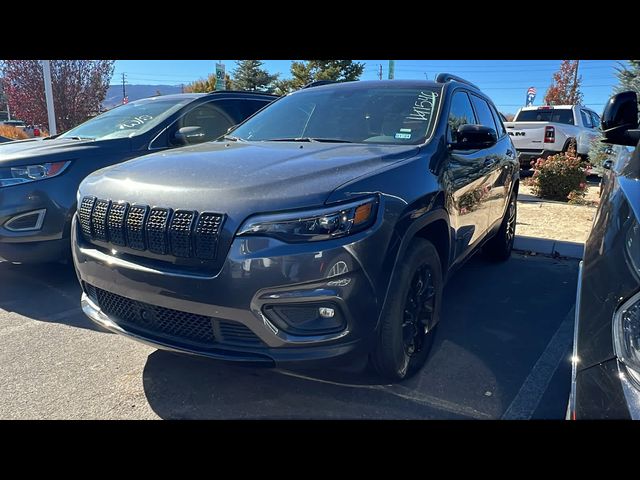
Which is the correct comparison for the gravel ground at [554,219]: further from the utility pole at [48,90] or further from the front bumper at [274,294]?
the utility pole at [48,90]

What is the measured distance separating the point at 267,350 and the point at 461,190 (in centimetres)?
189

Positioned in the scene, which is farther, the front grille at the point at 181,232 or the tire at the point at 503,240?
the tire at the point at 503,240

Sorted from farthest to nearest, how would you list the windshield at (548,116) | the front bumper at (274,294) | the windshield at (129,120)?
the windshield at (548,116) < the windshield at (129,120) < the front bumper at (274,294)

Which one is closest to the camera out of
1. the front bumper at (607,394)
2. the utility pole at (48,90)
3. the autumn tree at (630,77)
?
the front bumper at (607,394)

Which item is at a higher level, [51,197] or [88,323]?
[51,197]

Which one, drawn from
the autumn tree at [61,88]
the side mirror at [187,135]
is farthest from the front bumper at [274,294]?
the autumn tree at [61,88]

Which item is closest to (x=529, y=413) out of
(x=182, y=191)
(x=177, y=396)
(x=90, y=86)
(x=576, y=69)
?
(x=177, y=396)

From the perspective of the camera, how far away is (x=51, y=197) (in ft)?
13.4

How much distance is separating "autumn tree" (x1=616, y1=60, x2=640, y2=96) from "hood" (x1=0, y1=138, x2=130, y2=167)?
8.67 metres

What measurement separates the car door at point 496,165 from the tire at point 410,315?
4.93 feet

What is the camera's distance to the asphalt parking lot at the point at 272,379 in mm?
2576
